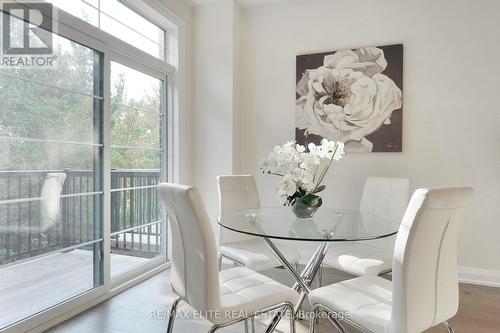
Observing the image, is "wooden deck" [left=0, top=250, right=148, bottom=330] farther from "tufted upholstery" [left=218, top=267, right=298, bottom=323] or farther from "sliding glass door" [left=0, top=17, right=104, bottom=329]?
"tufted upholstery" [left=218, top=267, right=298, bottom=323]

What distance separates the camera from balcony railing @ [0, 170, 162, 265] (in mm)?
2092

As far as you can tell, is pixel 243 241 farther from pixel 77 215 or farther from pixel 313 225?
pixel 77 215

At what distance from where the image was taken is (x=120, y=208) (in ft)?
10.1

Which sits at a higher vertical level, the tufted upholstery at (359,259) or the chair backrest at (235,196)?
A: the chair backrest at (235,196)

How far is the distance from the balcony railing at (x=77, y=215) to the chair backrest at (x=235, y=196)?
932mm

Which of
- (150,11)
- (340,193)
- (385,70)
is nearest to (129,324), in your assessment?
(340,193)

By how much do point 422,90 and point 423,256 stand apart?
7.82 ft

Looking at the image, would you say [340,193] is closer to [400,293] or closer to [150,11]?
[400,293]

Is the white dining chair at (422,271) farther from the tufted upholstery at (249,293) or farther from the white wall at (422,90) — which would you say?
the white wall at (422,90)

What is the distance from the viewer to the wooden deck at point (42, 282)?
2.11 metres

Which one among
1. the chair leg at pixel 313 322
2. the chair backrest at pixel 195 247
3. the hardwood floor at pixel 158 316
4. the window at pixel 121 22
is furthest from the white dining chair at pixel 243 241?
the window at pixel 121 22

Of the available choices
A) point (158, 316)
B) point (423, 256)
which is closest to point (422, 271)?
point (423, 256)

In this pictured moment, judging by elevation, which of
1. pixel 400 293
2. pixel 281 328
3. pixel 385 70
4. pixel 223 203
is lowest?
pixel 281 328

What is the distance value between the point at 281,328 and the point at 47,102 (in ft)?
7.26
